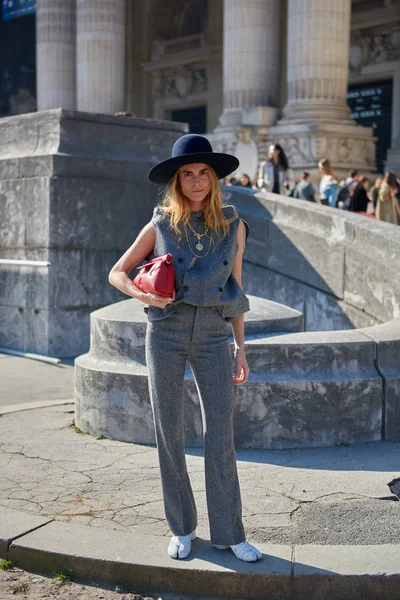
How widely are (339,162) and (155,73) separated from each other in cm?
1440

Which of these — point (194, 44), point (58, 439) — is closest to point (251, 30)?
point (194, 44)

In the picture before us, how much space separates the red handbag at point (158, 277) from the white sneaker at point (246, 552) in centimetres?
108

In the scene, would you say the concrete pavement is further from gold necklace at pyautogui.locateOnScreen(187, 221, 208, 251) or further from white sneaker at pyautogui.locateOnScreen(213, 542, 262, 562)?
gold necklace at pyautogui.locateOnScreen(187, 221, 208, 251)

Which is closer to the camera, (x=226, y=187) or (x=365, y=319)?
(x=365, y=319)

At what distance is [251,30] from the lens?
21.7 metres

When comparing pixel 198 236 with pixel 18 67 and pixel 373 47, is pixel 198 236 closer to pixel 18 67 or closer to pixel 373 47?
pixel 373 47

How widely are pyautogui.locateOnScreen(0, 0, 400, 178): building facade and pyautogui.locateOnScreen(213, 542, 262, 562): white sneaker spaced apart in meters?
16.8

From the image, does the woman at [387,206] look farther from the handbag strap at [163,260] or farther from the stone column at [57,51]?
the stone column at [57,51]

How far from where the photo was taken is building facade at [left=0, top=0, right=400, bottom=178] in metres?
20.2

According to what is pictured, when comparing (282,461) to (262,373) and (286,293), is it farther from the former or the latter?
(286,293)

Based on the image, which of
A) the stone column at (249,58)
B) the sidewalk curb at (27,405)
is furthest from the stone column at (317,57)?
the sidewalk curb at (27,405)

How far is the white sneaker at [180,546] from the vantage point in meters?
3.76

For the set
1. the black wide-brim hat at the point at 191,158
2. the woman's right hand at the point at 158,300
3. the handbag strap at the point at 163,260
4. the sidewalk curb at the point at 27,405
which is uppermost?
the black wide-brim hat at the point at 191,158

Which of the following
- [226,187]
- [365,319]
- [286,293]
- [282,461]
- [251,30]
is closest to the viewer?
[282,461]
